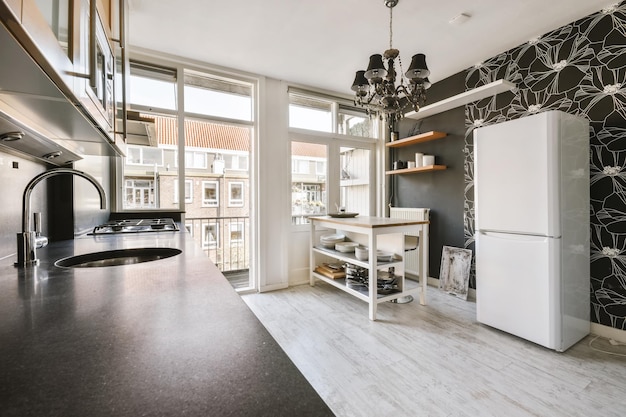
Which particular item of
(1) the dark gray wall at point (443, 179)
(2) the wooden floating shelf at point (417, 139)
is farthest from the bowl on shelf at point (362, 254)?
(2) the wooden floating shelf at point (417, 139)

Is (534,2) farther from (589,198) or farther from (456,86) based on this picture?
(589,198)

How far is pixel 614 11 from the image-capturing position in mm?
2301

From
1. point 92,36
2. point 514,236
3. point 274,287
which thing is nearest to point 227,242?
point 274,287

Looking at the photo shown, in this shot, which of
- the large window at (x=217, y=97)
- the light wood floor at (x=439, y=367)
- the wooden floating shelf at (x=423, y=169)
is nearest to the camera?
the light wood floor at (x=439, y=367)

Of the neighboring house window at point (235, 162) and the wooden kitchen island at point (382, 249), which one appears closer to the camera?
the wooden kitchen island at point (382, 249)

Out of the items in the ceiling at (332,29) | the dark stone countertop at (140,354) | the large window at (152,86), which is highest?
the ceiling at (332,29)

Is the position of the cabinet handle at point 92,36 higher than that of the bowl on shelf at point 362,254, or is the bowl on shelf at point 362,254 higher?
the cabinet handle at point 92,36

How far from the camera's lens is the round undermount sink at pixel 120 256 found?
4.17 ft

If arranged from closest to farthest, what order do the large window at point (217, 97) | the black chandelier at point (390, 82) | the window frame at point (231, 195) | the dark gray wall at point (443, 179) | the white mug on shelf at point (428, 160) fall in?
the black chandelier at point (390, 82)
the large window at point (217, 97)
the dark gray wall at point (443, 179)
the white mug on shelf at point (428, 160)
the window frame at point (231, 195)

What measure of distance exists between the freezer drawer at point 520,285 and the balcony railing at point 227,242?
304cm

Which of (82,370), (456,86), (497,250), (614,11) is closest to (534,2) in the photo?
(614,11)

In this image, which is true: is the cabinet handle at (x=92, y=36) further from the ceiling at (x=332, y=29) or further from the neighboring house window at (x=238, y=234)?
the neighboring house window at (x=238, y=234)

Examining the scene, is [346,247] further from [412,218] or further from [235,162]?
[235,162]

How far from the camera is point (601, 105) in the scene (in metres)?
2.40
